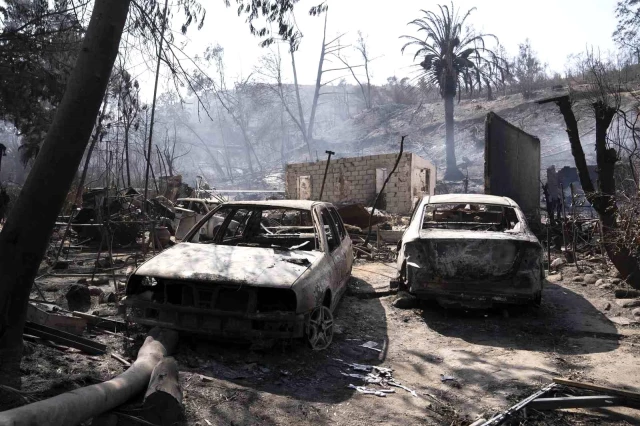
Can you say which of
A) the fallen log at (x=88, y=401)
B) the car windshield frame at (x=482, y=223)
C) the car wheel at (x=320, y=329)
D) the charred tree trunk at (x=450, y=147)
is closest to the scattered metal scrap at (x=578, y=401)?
the car wheel at (x=320, y=329)

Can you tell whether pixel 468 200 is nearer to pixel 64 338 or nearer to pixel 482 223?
pixel 482 223

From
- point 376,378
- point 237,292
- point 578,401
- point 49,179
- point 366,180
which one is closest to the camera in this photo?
point 578,401

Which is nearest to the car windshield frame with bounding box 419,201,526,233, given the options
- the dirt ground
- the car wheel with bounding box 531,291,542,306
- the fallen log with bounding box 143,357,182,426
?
the car wheel with bounding box 531,291,542,306

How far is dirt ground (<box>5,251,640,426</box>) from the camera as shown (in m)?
3.36

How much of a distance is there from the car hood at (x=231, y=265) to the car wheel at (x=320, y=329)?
1.35 feet

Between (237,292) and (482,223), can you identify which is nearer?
(237,292)

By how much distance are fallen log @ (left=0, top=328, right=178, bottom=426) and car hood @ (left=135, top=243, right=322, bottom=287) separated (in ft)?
2.30

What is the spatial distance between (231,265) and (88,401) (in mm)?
1970

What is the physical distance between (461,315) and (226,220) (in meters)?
3.09

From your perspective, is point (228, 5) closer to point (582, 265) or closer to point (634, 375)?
point (634, 375)

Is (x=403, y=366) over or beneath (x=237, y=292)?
beneath

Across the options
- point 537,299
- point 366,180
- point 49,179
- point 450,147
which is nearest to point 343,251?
point 537,299

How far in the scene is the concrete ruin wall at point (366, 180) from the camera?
20875mm

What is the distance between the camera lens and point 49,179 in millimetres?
3699
